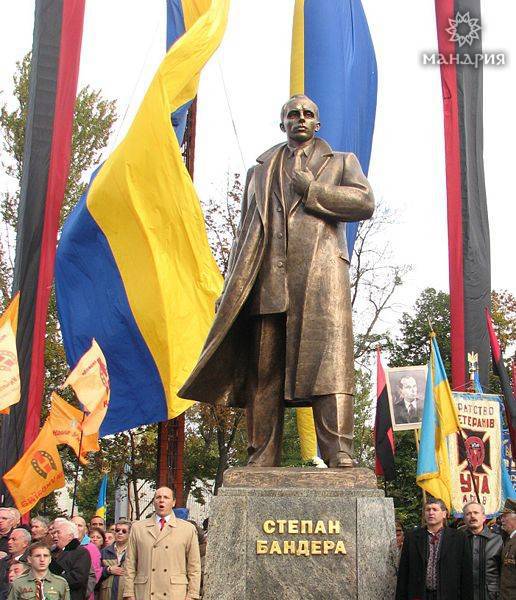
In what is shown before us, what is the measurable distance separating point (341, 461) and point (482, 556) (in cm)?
224

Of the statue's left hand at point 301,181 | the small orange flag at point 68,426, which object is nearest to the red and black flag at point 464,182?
the small orange flag at point 68,426

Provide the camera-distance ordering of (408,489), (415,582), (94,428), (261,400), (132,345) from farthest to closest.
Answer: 1. (408,489)
2. (132,345)
3. (94,428)
4. (261,400)
5. (415,582)

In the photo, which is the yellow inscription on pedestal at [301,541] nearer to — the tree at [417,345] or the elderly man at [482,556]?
the elderly man at [482,556]

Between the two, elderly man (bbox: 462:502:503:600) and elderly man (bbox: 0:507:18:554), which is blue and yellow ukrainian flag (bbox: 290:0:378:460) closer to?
elderly man (bbox: 0:507:18:554)

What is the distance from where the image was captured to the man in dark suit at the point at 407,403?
598 inches

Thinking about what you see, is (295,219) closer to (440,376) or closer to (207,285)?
(440,376)

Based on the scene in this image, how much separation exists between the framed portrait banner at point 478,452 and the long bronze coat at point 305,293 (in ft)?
25.0

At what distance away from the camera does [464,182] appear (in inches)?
679

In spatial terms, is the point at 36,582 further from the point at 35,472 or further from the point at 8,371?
the point at 8,371

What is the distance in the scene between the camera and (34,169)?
1530cm

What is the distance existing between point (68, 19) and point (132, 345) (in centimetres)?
556

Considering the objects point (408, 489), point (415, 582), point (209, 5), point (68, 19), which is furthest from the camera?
point (408, 489)

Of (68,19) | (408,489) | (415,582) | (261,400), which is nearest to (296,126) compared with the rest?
(261,400)

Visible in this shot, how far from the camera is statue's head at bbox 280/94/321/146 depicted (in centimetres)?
627
